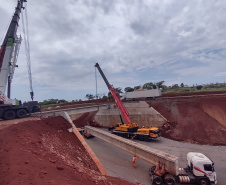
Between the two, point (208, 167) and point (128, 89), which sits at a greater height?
point (128, 89)

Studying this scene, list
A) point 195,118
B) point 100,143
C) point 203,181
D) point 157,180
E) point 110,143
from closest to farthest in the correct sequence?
point 203,181, point 157,180, point 110,143, point 100,143, point 195,118

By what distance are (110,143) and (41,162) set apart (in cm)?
1594

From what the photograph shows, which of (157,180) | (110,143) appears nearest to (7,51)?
(110,143)

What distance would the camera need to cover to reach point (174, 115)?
1220 inches

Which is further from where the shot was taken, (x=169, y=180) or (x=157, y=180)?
(x=157, y=180)

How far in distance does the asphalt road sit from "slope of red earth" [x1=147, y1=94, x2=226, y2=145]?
1.95 m

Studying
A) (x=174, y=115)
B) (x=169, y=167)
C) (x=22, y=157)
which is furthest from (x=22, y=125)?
(x=174, y=115)

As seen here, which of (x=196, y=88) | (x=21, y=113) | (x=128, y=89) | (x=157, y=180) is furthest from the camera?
(x=128, y=89)

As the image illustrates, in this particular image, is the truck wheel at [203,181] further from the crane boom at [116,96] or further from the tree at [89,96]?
the tree at [89,96]

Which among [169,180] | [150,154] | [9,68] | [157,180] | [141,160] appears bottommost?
[141,160]

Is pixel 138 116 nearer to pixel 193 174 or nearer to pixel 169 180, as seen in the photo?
pixel 193 174

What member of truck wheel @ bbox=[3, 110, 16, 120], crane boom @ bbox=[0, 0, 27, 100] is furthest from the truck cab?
crane boom @ bbox=[0, 0, 27, 100]

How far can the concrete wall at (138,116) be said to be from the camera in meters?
31.0

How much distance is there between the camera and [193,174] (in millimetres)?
13570
